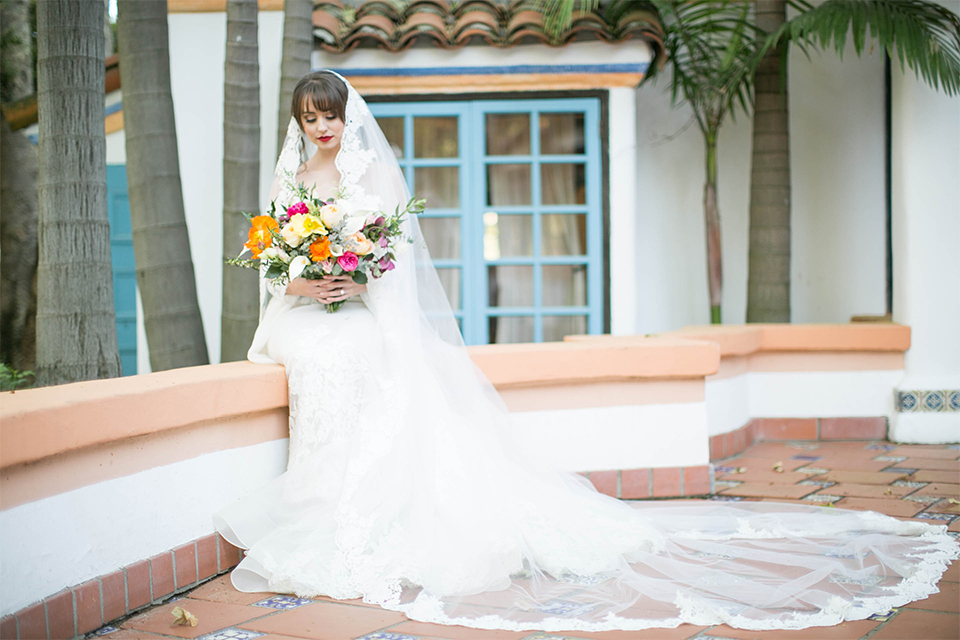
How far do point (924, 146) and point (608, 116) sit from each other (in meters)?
2.14

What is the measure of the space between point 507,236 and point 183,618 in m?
4.30

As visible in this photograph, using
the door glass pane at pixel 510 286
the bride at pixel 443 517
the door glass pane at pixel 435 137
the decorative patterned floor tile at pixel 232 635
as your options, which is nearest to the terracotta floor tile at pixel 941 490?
the bride at pixel 443 517

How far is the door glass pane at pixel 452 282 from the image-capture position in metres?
6.68

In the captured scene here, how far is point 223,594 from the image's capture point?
3148 mm

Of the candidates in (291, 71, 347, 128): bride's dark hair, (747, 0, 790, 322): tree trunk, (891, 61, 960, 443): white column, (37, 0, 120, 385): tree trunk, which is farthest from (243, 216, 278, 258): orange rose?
(891, 61, 960, 443): white column

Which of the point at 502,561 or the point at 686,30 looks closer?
the point at 502,561

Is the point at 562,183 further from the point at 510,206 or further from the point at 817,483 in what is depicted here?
the point at 817,483

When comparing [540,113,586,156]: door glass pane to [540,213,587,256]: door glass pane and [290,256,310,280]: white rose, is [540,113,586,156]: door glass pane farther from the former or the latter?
[290,256,310,280]: white rose

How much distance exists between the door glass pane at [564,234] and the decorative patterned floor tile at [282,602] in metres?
4.01

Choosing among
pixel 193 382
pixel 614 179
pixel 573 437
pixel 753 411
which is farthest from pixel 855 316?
pixel 193 382

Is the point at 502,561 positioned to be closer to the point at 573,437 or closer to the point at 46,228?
the point at 573,437

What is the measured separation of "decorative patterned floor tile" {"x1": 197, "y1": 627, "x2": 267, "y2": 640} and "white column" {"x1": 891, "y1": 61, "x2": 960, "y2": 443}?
4.93 metres

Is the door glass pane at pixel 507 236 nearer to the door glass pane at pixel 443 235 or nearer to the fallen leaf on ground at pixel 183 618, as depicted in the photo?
the door glass pane at pixel 443 235

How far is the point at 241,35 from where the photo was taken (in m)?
4.79
